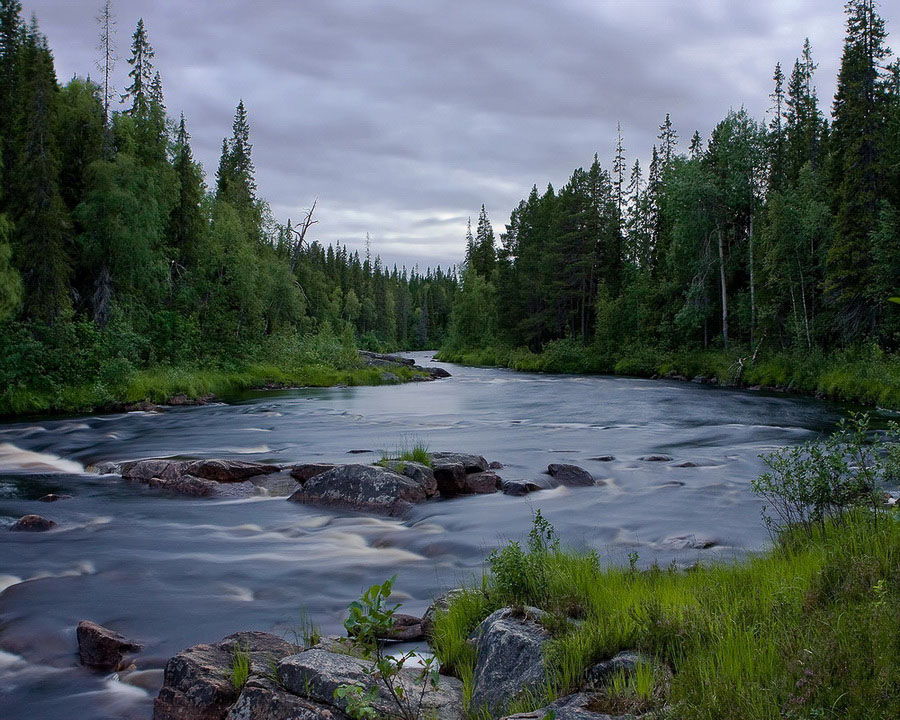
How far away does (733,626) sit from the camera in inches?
174

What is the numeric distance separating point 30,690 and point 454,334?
83012 mm

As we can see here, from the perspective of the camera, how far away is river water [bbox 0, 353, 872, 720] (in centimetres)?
687

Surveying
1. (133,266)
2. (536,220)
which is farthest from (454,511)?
(536,220)

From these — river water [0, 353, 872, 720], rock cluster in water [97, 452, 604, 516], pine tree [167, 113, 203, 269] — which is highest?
pine tree [167, 113, 203, 269]

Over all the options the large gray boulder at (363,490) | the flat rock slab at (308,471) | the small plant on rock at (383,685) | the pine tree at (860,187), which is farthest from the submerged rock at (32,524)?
the pine tree at (860,187)

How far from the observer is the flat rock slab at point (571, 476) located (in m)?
13.6

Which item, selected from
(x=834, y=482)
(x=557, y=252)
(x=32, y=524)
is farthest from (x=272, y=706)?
(x=557, y=252)

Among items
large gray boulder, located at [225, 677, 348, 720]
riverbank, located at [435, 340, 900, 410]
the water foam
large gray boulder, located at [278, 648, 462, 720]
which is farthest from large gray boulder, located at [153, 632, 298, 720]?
riverbank, located at [435, 340, 900, 410]

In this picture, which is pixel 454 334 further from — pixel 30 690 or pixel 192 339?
pixel 30 690

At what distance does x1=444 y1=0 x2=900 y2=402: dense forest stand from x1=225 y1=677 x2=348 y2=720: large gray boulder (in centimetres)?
2751

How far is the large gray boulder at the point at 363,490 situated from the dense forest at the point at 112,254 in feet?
60.1

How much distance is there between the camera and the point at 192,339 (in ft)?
127

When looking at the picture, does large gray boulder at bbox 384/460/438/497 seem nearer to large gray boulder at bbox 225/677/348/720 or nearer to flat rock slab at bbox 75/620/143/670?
flat rock slab at bbox 75/620/143/670

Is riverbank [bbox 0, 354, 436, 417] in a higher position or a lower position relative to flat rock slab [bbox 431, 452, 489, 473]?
higher
